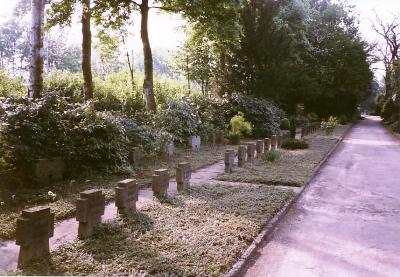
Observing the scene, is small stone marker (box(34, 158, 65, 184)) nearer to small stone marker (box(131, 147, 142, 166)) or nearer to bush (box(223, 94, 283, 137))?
small stone marker (box(131, 147, 142, 166))

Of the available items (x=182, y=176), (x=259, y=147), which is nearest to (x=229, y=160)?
(x=182, y=176)

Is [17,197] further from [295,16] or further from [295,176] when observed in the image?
[295,16]

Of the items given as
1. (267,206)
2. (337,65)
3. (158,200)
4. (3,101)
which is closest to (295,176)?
(267,206)

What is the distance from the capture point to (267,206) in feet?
25.1

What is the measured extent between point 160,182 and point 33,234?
11.3ft

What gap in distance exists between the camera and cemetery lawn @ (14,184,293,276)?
182 inches

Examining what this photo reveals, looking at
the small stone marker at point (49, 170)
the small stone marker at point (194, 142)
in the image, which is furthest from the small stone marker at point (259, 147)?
the small stone marker at point (49, 170)

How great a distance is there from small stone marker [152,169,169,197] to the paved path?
257 centimetres

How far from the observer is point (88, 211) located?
18.4 ft

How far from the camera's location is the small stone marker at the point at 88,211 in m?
5.54

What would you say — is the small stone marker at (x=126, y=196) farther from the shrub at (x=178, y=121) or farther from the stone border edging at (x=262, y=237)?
the shrub at (x=178, y=121)

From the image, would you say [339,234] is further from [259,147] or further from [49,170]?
[259,147]

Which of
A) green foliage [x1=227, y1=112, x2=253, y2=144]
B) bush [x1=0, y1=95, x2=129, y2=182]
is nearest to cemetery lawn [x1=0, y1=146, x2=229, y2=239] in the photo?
bush [x1=0, y1=95, x2=129, y2=182]

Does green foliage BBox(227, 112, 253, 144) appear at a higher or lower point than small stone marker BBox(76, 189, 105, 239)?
higher
